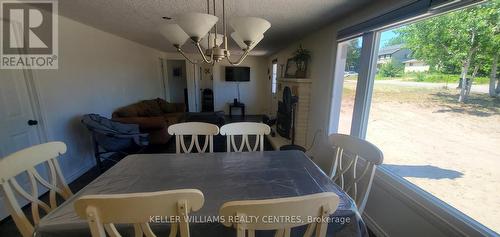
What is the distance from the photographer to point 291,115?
3.45 metres

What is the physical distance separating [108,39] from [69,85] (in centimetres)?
125

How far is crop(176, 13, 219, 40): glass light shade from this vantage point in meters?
1.01

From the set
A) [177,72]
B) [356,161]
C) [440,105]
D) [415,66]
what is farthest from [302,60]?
[177,72]

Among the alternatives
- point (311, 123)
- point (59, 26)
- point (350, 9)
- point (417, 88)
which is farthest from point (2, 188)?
point (311, 123)

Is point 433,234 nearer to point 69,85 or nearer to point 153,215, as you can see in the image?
point 153,215

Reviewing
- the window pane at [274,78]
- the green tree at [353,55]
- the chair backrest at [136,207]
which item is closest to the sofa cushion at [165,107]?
the window pane at [274,78]

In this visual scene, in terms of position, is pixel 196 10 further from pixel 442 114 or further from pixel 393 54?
pixel 442 114

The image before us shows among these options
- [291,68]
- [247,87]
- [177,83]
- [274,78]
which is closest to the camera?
[291,68]

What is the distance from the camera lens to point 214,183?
1.21 meters

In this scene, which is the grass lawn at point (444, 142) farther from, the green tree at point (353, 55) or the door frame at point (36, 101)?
the door frame at point (36, 101)

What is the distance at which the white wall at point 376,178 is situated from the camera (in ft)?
4.45

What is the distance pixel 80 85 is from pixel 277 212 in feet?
11.1

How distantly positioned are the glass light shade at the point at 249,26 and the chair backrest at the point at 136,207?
89 cm

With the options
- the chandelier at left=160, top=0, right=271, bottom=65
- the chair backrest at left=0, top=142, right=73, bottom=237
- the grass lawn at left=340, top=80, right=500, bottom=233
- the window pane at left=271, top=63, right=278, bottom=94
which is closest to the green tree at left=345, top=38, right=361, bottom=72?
the grass lawn at left=340, top=80, right=500, bottom=233
